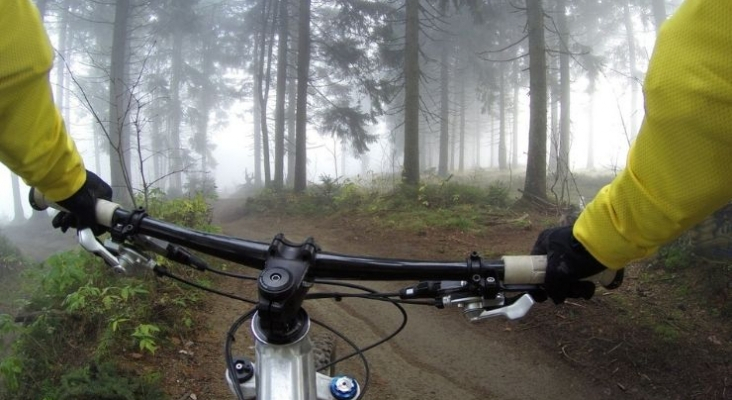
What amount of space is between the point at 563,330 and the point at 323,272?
180 inches

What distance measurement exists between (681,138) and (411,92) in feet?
44.5

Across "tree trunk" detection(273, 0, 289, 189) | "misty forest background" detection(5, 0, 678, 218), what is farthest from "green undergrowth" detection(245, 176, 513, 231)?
"tree trunk" detection(273, 0, 289, 189)

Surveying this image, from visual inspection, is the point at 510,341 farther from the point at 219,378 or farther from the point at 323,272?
the point at 323,272

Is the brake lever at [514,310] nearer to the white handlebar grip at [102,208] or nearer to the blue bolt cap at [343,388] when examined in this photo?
the blue bolt cap at [343,388]

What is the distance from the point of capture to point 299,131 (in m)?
19.2

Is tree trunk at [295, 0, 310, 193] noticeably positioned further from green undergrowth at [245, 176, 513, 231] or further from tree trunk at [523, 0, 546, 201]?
tree trunk at [523, 0, 546, 201]

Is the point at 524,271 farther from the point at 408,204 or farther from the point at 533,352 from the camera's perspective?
the point at 408,204

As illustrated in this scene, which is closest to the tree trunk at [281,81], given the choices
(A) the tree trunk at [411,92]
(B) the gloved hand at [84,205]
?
(A) the tree trunk at [411,92]

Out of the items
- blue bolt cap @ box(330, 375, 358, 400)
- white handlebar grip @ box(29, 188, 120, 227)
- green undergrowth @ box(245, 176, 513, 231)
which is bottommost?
green undergrowth @ box(245, 176, 513, 231)

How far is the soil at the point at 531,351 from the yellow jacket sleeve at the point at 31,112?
3.03 metres

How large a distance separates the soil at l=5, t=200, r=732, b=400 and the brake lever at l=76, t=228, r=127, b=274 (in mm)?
2755

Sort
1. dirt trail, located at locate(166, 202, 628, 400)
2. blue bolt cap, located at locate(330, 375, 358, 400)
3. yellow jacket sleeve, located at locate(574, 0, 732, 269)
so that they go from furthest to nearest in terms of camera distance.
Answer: dirt trail, located at locate(166, 202, 628, 400) → blue bolt cap, located at locate(330, 375, 358, 400) → yellow jacket sleeve, located at locate(574, 0, 732, 269)

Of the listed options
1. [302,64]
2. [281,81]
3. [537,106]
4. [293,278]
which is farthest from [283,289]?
[281,81]

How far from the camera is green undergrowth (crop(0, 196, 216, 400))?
146 inches
